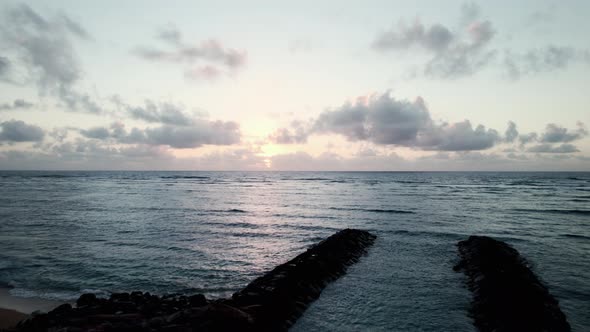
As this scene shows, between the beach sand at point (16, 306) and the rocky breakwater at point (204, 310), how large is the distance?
931 mm

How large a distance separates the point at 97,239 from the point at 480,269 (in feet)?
80.7

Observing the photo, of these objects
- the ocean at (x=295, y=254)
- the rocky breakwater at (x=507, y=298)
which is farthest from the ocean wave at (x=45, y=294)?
the rocky breakwater at (x=507, y=298)

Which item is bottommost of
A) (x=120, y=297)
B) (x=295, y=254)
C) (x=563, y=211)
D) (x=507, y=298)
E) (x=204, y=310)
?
(x=295, y=254)

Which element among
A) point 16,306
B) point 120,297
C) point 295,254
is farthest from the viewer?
point 295,254

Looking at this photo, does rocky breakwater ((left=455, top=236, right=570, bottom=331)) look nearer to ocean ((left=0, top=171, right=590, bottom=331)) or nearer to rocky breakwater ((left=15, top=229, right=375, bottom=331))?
ocean ((left=0, top=171, right=590, bottom=331))

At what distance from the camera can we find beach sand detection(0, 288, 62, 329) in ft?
36.8

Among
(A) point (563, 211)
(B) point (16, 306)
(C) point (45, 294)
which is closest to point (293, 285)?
(C) point (45, 294)

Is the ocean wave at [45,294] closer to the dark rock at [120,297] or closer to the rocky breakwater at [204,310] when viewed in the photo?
the rocky breakwater at [204,310]

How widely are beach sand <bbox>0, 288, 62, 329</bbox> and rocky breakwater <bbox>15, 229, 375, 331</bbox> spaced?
931mm

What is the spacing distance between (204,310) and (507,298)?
10168mm

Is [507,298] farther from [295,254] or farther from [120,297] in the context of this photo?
[120,297]

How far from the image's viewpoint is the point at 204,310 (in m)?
8.99

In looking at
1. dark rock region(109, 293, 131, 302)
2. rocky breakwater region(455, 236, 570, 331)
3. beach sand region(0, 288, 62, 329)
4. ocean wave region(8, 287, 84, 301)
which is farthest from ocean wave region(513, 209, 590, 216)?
beach sand region(0, 288, 62, 329)

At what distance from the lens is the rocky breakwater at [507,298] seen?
989 cm
